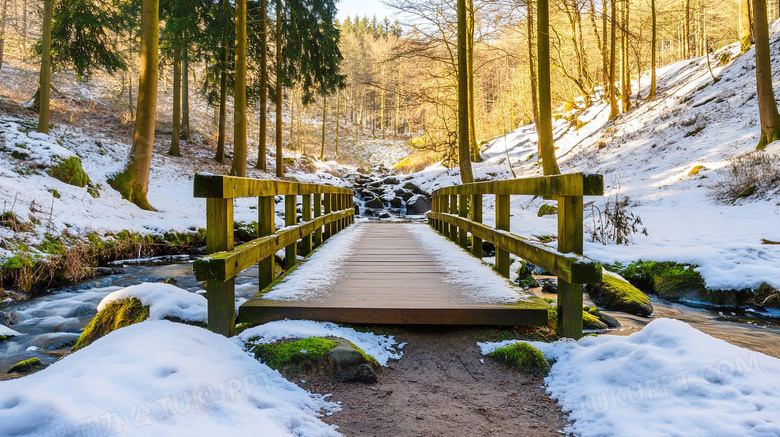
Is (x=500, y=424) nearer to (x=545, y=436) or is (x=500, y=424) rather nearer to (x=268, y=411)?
(x=545, y=436)

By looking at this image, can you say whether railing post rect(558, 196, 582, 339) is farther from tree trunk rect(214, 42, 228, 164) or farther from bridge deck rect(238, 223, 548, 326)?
tree trunk rect(214, 42, 228, 164)

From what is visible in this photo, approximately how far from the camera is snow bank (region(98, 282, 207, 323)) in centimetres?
336

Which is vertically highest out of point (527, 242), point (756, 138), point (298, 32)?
point (298, 32)

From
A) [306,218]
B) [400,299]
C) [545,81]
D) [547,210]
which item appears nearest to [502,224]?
[400,299]

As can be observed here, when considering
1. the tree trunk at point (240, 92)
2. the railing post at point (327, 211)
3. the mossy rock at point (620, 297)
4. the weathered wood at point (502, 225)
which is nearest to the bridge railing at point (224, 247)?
the weathered wood at point (502, 225)

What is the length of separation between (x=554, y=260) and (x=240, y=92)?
12.3 m

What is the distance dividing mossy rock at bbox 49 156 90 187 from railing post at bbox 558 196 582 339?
439 inches

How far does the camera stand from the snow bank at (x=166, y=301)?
3.36 m

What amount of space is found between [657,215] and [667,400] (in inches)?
376

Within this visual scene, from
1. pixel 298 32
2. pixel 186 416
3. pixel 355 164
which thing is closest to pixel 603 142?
pixel 298 32

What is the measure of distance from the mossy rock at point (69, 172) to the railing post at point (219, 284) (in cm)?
931

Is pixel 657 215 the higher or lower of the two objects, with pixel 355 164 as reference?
lower

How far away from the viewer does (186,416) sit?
184 centimetres

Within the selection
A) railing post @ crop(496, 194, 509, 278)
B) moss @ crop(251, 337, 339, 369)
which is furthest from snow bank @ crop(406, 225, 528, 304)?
moss @ crop(251, 337, 339, 369)
